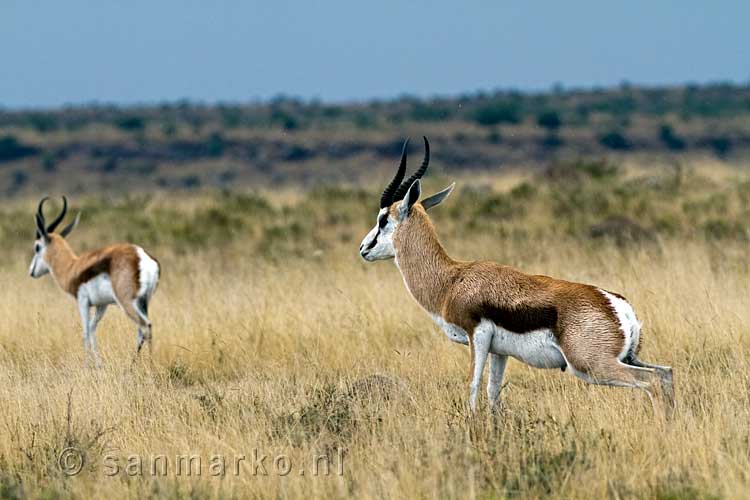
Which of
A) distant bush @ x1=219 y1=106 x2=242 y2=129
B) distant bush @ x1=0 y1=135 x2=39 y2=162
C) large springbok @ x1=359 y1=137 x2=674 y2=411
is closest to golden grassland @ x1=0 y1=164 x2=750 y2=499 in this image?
large springbok @ x1=359 y1=137 x2=674 y2=411

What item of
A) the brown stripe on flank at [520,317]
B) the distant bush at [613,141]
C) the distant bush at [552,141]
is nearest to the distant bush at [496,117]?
the distant bush at [552,141]

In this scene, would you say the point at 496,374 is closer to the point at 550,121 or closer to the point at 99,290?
the point at 99,290

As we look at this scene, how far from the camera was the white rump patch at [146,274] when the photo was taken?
10094mm

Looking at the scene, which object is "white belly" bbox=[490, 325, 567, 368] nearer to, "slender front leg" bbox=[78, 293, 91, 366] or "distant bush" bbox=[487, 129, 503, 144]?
"slender front leg" bbox=[78, 293, 91, 366]

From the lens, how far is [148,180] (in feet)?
138

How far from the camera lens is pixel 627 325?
20.9ft

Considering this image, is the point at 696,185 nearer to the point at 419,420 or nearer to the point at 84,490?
the point at 419,420

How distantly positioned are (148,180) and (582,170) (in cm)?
2287

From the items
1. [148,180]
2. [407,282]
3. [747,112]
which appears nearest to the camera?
[407,282]

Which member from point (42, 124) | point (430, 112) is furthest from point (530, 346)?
point (430, 112)

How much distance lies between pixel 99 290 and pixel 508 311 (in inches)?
197

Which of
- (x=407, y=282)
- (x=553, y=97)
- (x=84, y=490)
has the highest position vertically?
(x=553, y=97)

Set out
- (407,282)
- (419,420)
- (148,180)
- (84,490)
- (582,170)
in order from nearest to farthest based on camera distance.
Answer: (84,490) → (419,420) → (407,282) → (582,170) → (148,180)

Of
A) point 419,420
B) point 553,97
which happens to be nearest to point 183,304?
point 419,420
